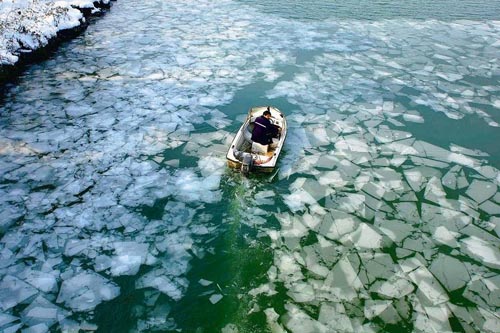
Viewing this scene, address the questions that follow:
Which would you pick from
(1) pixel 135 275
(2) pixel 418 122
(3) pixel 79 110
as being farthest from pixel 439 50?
(1) pixel 135 275

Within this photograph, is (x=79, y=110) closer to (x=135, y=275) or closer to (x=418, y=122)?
(x=135, y=275)

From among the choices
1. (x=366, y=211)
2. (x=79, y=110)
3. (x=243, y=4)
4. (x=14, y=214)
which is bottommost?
(x=366, y=211)

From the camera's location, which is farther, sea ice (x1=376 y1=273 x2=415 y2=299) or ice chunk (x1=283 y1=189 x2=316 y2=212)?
ice chunk (x1=283 y1=189 x2=316 y2=212)

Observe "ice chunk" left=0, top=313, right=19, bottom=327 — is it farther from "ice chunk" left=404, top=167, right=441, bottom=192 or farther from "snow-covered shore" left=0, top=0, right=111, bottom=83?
"snow-covered shore" left=0, top=0, right=111, bottom=83

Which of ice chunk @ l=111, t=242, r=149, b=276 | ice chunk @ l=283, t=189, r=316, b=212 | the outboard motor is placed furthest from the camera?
the outboard motor

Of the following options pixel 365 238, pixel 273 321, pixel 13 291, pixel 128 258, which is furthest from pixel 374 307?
pixel 13 291

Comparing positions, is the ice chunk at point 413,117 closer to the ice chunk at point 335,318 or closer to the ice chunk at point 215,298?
the ice chunk at point 335,318

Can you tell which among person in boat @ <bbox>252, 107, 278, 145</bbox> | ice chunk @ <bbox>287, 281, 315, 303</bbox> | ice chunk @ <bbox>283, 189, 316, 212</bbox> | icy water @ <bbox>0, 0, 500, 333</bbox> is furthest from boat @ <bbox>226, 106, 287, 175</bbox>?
ice chunk @ <bbox>287, 281, 315, 303</bbox>
